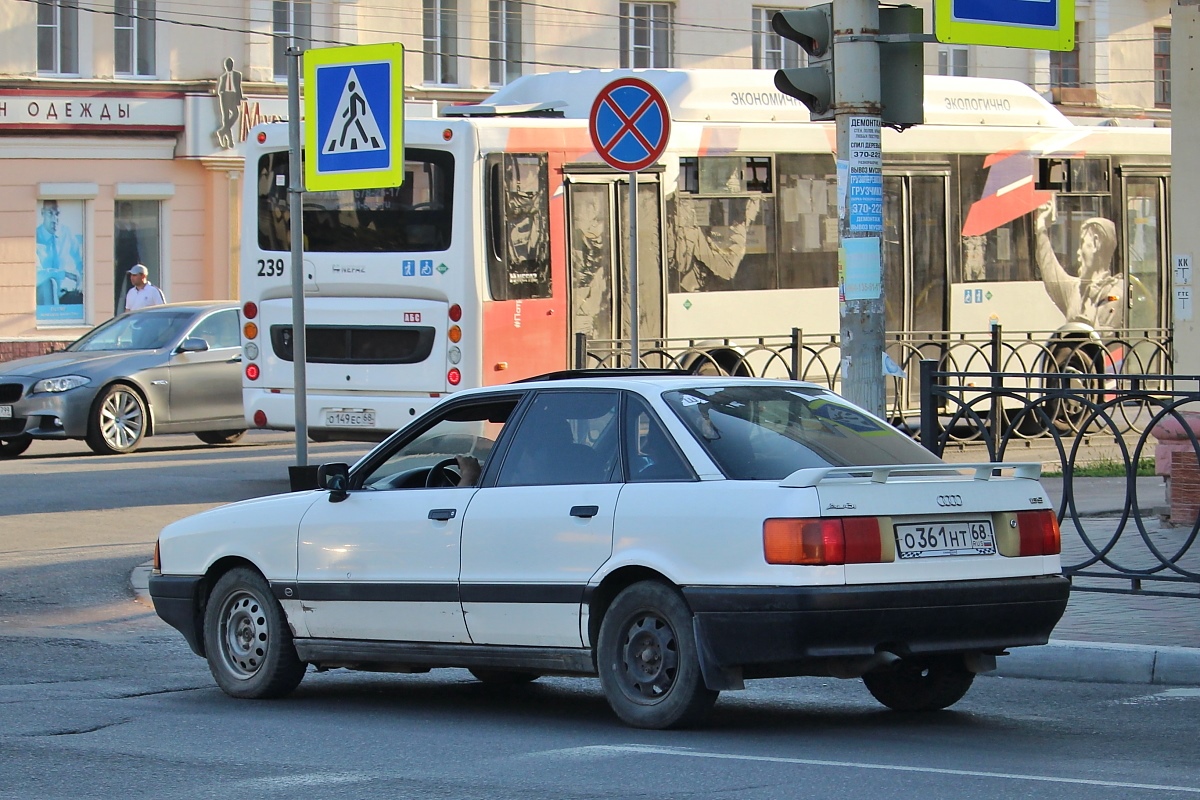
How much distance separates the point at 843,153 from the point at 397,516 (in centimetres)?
363

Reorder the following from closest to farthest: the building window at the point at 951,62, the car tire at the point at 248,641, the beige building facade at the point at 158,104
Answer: the car tire at the point at 248,641 < the beige building facade at the point at 158,104 < the building window at the point at 951,62

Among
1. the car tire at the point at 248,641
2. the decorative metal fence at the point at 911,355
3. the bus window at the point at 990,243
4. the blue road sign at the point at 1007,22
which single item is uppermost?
the blue road sign at the point at 1007,22

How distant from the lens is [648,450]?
7.83 metres

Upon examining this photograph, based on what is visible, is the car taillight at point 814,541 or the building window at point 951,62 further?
the building window at point 951,62

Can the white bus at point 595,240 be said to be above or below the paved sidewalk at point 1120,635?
above

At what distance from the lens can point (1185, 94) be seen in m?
13.9

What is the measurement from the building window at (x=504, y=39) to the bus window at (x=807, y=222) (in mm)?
18823

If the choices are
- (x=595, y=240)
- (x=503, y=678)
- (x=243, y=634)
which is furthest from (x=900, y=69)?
(x=595, y=240)

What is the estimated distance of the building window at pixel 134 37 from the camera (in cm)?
3403

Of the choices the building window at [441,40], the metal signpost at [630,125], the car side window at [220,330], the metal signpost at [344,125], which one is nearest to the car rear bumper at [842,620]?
the metal signpost at [630,125]

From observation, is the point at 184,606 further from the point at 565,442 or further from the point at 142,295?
the point at 142,295

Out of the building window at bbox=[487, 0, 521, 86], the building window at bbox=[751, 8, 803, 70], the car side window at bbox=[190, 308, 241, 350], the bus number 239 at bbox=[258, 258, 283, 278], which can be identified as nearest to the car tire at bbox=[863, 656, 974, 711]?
the bus number 239 at bbox=[258, 258, 283, 278]

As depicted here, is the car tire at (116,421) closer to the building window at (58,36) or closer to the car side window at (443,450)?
the car side window at (443,450)

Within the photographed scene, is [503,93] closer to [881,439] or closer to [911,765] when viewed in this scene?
[881,439]
